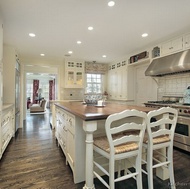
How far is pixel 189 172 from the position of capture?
2074 mm

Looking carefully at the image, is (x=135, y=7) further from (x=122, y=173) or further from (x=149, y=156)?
(x=122, y=173)

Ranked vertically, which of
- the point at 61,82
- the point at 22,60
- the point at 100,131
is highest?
the point at 22,60

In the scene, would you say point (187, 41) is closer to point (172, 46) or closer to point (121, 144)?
point (172, 46)

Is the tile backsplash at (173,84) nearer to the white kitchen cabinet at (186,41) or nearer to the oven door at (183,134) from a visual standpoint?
the white kitchen cabinet at (186,41)

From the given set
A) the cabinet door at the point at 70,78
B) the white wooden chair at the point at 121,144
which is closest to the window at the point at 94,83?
the cabinet door at the point at 70,78

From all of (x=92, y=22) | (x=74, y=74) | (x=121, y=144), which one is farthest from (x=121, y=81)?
(x=121, y=144)

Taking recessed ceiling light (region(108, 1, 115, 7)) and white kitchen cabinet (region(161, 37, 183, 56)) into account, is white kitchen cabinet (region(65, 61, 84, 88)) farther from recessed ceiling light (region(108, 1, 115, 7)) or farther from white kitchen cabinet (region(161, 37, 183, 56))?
recessed ceiling light (region(108, 1, 115, 7))

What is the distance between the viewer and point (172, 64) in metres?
3.05

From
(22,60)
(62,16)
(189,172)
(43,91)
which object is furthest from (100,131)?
(43,91)

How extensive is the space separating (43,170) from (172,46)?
361 centimetres

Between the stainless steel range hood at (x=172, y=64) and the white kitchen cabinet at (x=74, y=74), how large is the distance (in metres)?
2.75

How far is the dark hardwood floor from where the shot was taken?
5.82 ft

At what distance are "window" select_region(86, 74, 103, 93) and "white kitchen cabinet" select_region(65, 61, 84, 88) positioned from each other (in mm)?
627

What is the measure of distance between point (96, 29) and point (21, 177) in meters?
2.85
